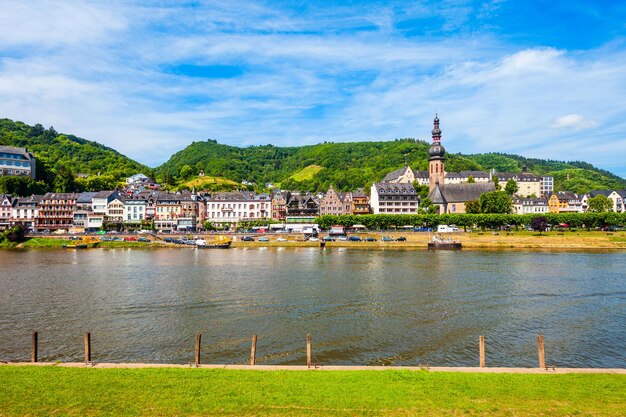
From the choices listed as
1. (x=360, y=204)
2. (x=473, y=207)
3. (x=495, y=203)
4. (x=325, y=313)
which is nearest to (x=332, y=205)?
(x=360, y=204)

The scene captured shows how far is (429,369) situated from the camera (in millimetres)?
15406

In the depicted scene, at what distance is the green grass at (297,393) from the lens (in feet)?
38.2

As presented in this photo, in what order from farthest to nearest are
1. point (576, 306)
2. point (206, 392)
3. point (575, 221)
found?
point (575, 221)
point (576, 306)
point (206, 392)

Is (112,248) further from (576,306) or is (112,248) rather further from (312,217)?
(576,306)

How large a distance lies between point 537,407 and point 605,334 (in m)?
16.0

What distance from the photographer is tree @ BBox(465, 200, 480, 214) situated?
366 feet

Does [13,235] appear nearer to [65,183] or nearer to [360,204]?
[65,183]

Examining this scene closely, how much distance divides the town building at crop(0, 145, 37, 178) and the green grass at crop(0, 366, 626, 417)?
15407 centimetres

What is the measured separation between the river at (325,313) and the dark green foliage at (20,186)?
91.9m

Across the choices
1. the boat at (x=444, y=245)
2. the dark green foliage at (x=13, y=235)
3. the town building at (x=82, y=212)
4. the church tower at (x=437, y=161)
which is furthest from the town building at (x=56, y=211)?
the church tower at (x=437, y=161)

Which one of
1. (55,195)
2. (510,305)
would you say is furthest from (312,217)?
(510,305)

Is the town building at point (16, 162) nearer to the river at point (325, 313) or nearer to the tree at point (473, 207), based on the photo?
the river at point (325, 313)

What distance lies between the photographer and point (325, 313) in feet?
95.9

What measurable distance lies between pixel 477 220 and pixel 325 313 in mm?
79170
